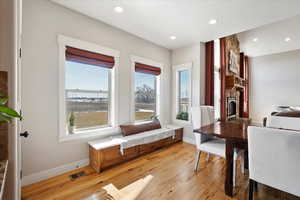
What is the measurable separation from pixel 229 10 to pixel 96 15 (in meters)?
2.27

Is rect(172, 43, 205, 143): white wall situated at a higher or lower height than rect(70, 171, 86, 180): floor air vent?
higher

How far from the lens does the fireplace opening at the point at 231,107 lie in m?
4.57

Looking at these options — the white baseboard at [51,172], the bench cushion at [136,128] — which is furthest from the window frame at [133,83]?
the white baseboard at [51,172]

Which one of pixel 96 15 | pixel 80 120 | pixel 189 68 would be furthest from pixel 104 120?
pixel 189 68

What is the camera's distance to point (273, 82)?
6293 millimetres

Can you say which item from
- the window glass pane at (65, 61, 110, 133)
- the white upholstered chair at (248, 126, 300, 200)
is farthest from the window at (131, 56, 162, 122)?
the white upholstered chair at (248, 126, 300, 200)

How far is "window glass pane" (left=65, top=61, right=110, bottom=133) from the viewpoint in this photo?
234cm

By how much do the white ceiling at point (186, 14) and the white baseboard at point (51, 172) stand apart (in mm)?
2571

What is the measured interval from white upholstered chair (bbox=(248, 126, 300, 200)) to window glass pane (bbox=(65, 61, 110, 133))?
243 cm

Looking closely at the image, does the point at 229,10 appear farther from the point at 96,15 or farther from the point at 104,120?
the point at 104,120

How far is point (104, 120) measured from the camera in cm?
276

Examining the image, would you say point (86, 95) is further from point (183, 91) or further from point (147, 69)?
point (183, 91)

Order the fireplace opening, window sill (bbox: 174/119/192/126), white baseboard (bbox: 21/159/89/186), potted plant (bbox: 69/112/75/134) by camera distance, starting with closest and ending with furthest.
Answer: white baseboard (bbox: 21/159/89/186)
potted plant (bbox: 69/112/75/134)
window sill (bbox: 174/119/192/126)
the fireplace opening

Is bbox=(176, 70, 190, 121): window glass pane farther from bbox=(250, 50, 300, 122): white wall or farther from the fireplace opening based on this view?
bbox=(250, 50, 300, 122): white wall
